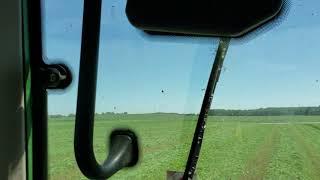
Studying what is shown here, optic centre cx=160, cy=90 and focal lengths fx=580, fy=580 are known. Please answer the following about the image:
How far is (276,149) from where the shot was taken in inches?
55.7

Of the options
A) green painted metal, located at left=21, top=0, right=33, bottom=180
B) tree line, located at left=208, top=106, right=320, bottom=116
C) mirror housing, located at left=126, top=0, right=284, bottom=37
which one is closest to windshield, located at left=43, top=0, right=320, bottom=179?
tree line, located at left=208, top=106, right=320, bottom=116

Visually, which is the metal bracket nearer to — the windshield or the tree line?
the windshield

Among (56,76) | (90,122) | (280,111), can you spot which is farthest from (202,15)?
(56,76)

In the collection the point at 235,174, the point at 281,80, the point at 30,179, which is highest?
the point at 281,80

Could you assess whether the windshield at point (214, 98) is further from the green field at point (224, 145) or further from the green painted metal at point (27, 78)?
the green painted metal at point (27, 78)

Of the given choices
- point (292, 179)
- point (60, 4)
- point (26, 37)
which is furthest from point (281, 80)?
point (26, 37)

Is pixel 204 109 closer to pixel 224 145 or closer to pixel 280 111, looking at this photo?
pixel 224 145

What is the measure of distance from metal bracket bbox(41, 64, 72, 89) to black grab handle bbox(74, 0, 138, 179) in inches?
9.3

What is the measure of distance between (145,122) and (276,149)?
0.35 metres

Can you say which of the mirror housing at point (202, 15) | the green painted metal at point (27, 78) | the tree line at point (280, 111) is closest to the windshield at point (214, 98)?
the tree line at point (280, 111)

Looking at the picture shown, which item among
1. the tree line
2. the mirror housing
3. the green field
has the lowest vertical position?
the green field

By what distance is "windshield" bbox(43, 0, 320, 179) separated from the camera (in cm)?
133

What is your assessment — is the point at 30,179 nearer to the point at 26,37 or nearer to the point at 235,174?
the point at 26,37

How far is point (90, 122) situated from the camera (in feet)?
4.70
